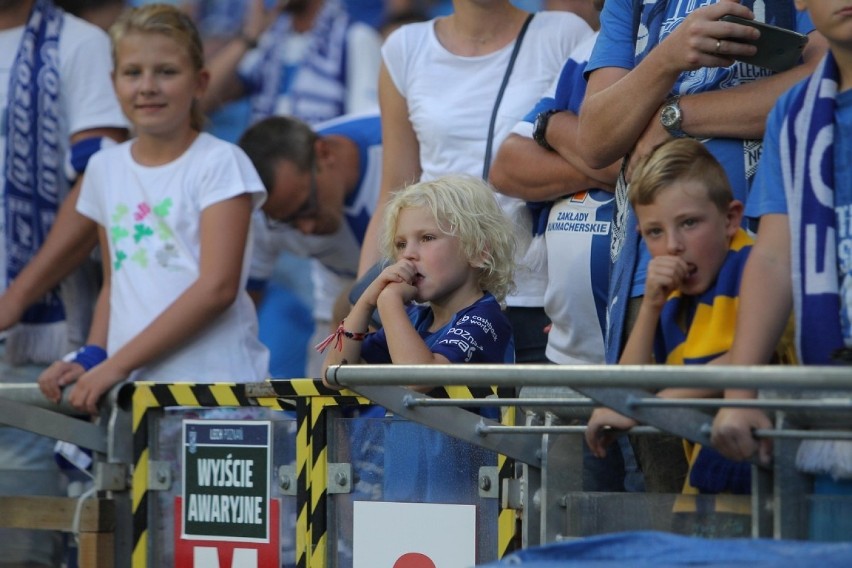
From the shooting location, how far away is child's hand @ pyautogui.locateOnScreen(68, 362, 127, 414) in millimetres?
4355

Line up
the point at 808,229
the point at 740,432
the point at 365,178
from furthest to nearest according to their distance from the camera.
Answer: the point at 365,178 < the point at 808,229 < the point at 740,432

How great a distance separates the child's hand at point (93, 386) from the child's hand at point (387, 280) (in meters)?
1.13

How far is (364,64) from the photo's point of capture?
6500mm

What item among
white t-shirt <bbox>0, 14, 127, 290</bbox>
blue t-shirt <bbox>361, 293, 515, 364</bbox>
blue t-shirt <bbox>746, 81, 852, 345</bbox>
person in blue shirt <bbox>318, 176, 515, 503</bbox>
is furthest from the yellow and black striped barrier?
white t-shirt <bbox>0, 14, 127, 290</bbox>

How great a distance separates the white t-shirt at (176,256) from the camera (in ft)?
15.0

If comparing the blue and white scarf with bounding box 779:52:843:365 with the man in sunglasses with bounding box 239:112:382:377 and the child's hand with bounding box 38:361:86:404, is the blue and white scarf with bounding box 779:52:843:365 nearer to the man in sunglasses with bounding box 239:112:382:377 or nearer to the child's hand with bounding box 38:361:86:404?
the child's hand with bounding box 38:361:86:404

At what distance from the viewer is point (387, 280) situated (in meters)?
3.58

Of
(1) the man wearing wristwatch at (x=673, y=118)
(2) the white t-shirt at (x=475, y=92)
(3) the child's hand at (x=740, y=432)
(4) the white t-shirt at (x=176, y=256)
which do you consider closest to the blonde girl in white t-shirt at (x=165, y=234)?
(4) the white t-shirt at (x=176, y=256)

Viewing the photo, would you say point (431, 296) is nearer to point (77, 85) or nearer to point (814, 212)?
point (814, 212)

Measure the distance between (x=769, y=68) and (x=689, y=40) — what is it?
0.22 metres

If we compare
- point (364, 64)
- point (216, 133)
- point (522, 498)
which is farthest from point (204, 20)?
point (522, 498)

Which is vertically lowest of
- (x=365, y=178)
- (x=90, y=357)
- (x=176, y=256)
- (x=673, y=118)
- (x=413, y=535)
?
(x=413, y=535)

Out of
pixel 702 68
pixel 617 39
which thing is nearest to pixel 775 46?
pixel 702 68

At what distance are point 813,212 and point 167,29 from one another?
9.27ft
